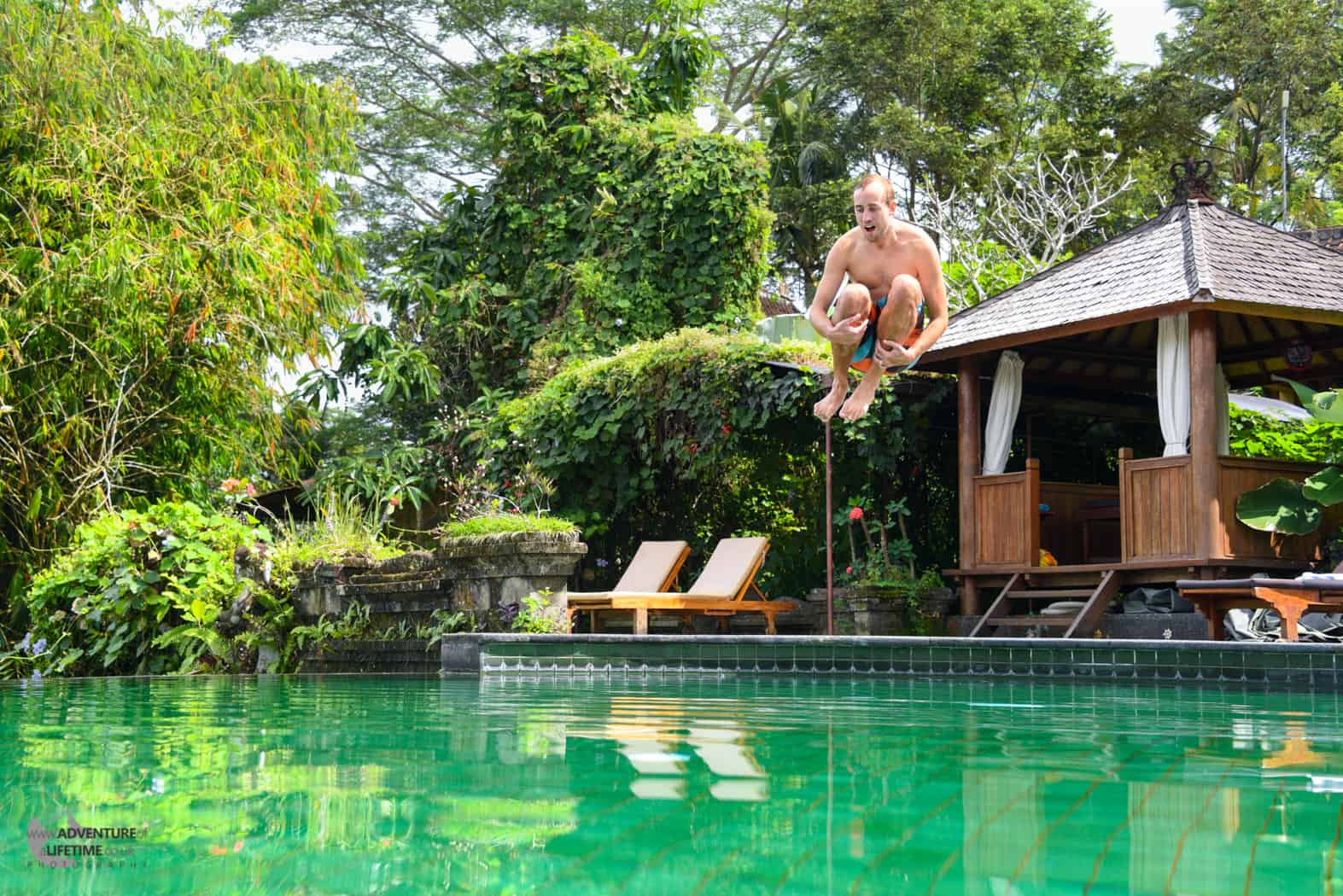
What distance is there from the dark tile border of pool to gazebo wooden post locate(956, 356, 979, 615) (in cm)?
390

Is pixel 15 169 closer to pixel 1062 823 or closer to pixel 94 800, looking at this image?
pixel 94 800

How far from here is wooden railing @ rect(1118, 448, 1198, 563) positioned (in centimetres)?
1095

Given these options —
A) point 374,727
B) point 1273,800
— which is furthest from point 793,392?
point 1273,800

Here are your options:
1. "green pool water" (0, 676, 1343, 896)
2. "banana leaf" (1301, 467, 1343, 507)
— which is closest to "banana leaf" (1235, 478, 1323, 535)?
"banana leaf" (1301, 467, 1343, 507)

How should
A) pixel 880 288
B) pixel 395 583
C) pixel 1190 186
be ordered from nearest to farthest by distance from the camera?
pixel 880 288 < pixel 395 583 < pixel 1190 186

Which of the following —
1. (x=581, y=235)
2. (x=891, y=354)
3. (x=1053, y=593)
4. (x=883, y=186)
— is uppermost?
(x=581, y=235)

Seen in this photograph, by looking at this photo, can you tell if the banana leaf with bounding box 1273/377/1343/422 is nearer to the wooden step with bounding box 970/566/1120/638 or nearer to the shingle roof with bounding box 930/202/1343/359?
the shingle roof with bounding box 930/202/1343/359

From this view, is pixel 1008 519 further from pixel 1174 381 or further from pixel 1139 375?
pixel 1139 375

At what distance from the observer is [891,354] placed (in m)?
6.97

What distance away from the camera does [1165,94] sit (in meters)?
28.5

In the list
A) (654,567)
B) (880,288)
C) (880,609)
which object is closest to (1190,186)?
(880,609)

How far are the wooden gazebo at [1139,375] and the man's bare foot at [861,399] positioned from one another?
409 centimetres

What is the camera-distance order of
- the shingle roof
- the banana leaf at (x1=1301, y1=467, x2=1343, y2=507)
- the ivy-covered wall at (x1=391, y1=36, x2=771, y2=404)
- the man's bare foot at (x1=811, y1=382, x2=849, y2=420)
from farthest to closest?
the ivy-covered wall at (x1=391, y1=36, x2=771, y2=404) < the shingle roof < the banana leaf at (x1=1301, y1=467, x2=1343, y2=507) < the man's bare foot at (x1=811, y1=382, x2=849, y2=420)

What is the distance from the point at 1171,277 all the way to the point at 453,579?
6176 mm
